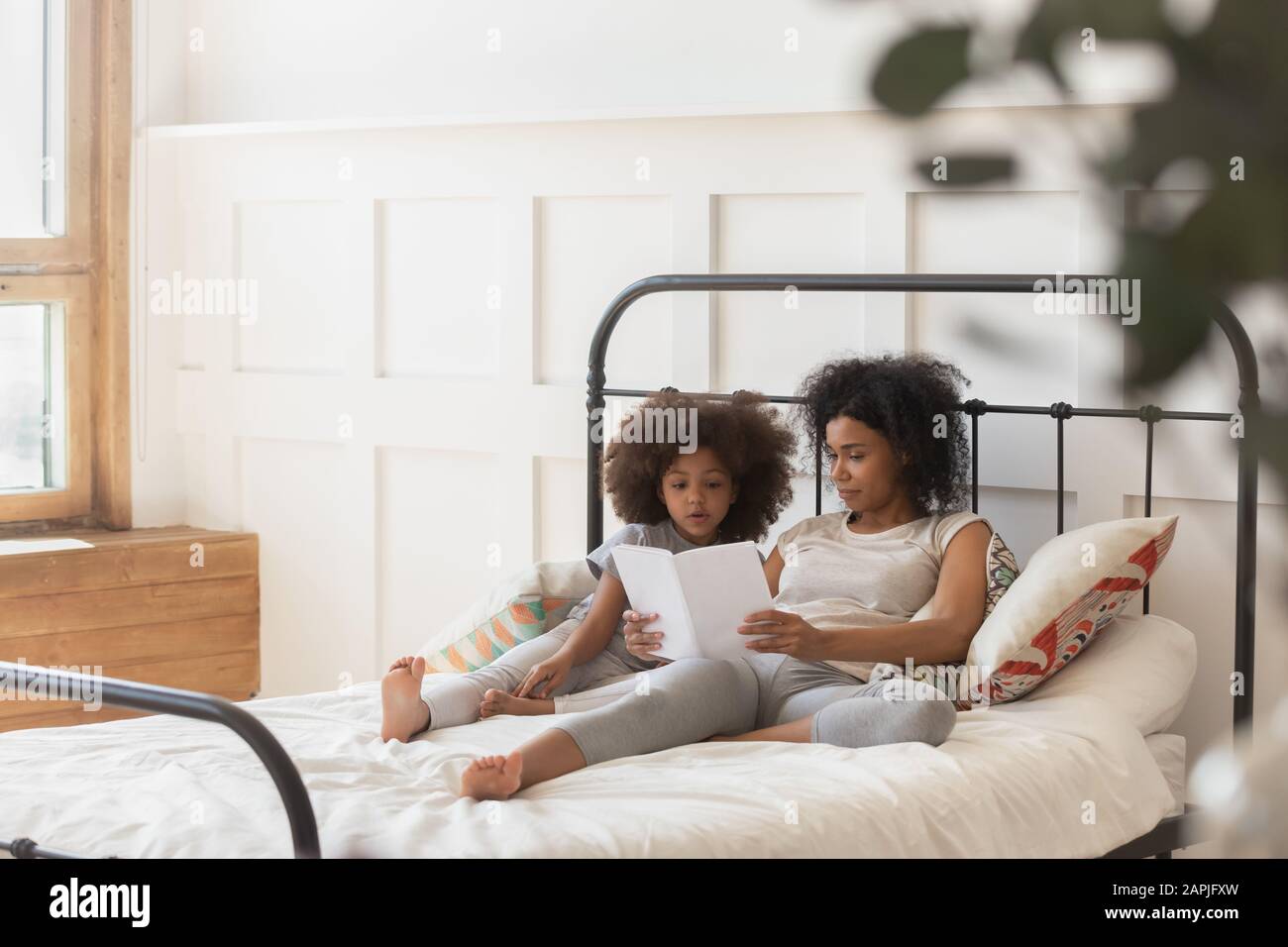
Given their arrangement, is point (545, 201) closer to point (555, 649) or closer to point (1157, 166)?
point (555, 649)

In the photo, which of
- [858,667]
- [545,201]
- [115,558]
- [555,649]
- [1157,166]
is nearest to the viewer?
[1157,166]

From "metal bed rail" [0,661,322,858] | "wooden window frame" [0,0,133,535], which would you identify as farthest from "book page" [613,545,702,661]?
"wooden window frame" [0,0,133,535]

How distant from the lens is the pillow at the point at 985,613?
2.34 meters

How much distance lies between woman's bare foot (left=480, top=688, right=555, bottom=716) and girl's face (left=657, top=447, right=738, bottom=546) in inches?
16.3

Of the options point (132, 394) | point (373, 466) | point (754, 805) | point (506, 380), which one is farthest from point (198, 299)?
point (754, 805)

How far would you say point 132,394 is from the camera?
3.85 m

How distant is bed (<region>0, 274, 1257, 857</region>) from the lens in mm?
1753

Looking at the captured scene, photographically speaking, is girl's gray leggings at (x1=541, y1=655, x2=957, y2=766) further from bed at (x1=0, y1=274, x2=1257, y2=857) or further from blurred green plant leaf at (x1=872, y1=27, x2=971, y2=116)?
blurred green plant leaf at (x1=872, y1=27, x2=971, y2=116)

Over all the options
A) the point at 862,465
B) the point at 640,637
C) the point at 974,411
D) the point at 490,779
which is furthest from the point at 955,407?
the point at 490,779

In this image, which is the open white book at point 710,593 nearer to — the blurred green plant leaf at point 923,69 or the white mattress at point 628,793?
the white mattress at point 628,793

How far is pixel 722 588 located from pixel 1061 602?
507 mm

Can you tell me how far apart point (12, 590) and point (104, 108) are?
1225 mm

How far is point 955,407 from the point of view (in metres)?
2.63

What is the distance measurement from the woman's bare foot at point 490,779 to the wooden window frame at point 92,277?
2224 millimetres
